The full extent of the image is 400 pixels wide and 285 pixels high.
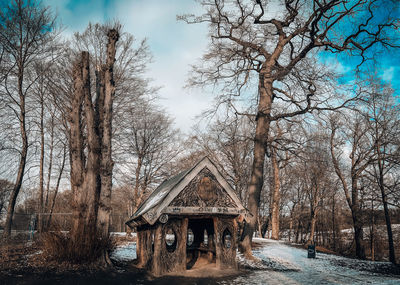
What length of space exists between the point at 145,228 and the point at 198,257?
320 cm

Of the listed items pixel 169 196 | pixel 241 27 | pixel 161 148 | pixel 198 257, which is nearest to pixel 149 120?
pixel 161 148

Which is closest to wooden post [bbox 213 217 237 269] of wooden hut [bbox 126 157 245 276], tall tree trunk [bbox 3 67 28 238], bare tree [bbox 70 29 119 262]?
wooden hut [bbox 126 157 245 276]

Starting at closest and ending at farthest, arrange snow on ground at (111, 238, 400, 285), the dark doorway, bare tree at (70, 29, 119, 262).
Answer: snow on ground at (111, 238, 400, 285)
bare tree at (70, 29, 119, 262)
the dark doorway

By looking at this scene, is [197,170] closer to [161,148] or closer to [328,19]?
[328,19]

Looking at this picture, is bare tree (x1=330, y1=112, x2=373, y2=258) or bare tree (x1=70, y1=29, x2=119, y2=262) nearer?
bare tree (x1=70, y1=29, x2=119, y2=262)

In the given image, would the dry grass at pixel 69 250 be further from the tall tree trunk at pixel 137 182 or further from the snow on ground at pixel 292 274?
the tall tree trunk at pixel 137 182

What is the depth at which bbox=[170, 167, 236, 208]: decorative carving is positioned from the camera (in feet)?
27.8

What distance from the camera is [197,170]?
8.84m

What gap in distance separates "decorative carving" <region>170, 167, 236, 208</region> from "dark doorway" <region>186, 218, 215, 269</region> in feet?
6.69

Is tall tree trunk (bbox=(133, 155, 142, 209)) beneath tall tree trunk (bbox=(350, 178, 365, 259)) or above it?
above

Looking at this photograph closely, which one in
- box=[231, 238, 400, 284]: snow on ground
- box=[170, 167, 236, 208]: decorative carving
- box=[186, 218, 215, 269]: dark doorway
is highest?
box=[170, 167, 236, 208]: decorative carving

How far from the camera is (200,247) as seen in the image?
1134 cm

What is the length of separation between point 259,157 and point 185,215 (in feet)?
18.0

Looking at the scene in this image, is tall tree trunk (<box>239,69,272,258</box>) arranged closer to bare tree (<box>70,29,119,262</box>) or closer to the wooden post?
the wooden post
